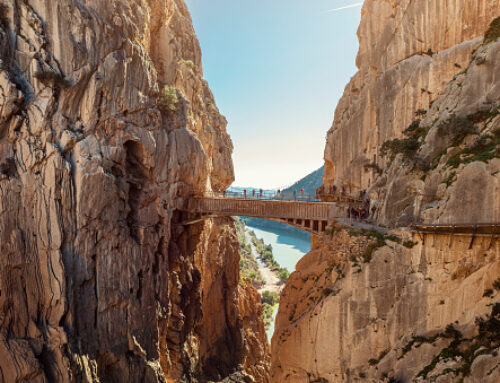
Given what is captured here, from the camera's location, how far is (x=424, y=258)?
441 inches

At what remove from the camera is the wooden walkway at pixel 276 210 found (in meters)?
18.2

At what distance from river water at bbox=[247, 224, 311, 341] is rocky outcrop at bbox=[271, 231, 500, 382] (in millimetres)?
69244

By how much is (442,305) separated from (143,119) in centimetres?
2032

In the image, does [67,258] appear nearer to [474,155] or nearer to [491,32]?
[474,155]

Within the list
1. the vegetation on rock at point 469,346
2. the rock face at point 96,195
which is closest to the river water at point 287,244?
the rock face at point 96,195

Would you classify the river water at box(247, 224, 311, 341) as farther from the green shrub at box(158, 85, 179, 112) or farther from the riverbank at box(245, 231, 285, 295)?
the green shrub at box(158, 85, 179, 112)

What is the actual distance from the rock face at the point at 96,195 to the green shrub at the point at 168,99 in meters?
0.13

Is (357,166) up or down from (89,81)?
down

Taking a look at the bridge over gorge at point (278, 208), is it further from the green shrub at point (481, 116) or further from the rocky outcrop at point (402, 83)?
Answer: the green shrub at point (481, 116)

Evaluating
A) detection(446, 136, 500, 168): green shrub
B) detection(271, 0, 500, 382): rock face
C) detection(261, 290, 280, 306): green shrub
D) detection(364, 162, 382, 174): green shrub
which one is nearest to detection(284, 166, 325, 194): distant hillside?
detection(261, 290, 280, 306): green shrub

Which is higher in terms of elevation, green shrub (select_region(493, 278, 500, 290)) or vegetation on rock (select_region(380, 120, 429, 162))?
vegetation on rock (select_region(380, 120, 429, 162))

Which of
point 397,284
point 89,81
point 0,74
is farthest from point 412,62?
point 0,74

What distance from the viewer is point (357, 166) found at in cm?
2200

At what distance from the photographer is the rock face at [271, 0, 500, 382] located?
32.1 ft
